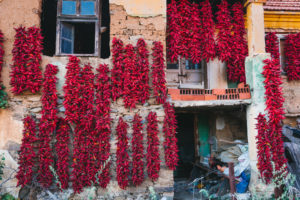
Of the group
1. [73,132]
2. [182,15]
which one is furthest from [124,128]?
[182,15]

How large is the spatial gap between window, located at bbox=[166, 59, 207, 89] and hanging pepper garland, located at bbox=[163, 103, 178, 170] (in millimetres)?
2273

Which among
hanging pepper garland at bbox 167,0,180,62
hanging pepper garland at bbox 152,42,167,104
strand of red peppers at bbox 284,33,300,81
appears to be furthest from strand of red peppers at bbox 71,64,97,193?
strand of red peppers at bbox 284,33,300,81

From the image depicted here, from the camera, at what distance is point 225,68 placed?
6922 millimetres

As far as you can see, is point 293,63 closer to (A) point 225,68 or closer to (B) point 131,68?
(A) point 225,68

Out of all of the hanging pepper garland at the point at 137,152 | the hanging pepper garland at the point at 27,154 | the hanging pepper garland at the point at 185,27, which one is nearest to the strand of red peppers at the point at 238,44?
the hanging pepper garland at the point at 185,27

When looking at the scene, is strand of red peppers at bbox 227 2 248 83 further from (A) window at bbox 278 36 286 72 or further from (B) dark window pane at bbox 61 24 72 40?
(B) dark window pane at bbox 61 24 72 40

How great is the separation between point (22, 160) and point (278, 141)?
539cm

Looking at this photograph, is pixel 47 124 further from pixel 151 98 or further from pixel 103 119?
pixel 151 98

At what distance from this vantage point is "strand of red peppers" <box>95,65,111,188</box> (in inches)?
184

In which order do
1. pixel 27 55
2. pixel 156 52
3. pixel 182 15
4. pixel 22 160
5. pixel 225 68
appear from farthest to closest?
pixel 225 68 < pixel 182 15 < pixel 156 52 < pixel 27 55 < pixel 22 160

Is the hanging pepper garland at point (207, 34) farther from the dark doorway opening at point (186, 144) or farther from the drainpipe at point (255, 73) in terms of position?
the dark doorway opening at point (186, 144)

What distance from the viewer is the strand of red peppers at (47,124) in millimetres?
4500

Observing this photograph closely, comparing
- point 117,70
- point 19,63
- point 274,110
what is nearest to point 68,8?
point 19,63

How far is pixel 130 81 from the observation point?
4.91 m
